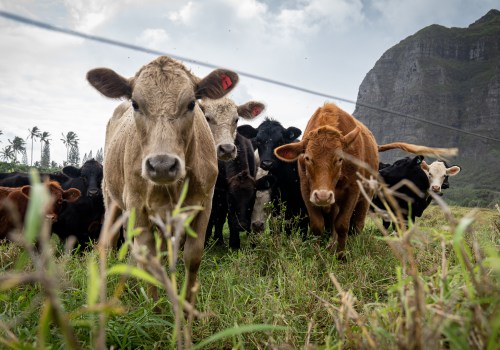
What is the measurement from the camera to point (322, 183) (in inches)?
187

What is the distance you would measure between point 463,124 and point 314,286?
14667cm

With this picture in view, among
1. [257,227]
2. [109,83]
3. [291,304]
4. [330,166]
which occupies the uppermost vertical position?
[109,83]

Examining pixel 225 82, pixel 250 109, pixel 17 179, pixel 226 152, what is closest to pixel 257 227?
pixel 226 152

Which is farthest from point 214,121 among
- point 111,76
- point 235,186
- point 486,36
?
point 486,36

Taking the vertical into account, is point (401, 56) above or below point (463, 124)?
above

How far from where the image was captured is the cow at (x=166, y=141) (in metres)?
2.85

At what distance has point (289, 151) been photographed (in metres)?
5.38

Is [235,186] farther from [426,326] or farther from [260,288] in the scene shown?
[426,326]

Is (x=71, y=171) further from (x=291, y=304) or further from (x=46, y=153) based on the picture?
(x=46, y=153)

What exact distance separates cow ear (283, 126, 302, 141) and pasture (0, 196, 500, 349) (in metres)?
2.34

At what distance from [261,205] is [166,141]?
395 cm

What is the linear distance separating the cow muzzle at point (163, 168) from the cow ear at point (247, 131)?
17.2 feet

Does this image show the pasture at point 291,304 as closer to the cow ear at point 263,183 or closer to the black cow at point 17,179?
the cow ear at point 263,183

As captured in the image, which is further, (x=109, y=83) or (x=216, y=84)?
(x=216, y=84)
